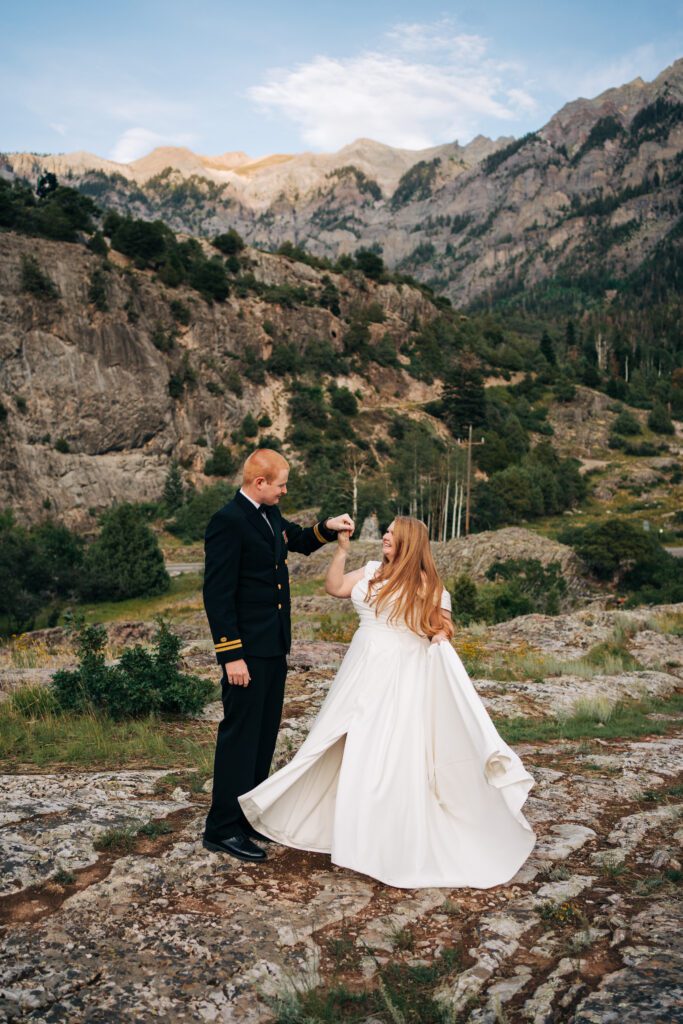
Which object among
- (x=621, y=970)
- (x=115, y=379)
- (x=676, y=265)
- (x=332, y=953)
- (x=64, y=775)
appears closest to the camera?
(x=621, y=970)

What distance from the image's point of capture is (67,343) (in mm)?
52094

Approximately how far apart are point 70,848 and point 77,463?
161 ft

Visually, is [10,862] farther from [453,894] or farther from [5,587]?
[5,587]

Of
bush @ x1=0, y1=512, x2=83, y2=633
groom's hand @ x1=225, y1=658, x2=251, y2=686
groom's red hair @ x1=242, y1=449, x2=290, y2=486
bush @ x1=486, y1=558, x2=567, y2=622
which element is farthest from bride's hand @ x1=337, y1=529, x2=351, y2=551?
bush @ x1=0, y1=512, x2=83, y2=633

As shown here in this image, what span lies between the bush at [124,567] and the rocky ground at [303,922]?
96.5 ft

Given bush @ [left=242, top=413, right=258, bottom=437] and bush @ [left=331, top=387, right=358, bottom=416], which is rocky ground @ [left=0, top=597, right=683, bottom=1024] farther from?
bush @ [left=331, top=387, right=358, bottom=416]

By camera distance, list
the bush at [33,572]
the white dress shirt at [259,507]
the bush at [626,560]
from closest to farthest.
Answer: the white dress shirt at [259,507]
the bush at [626,560]
the bush at [33,572]

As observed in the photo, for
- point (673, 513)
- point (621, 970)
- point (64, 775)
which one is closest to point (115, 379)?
point (673, 513)

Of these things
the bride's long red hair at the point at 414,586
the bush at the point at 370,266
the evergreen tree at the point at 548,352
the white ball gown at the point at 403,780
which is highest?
the bush at the point at 370,266

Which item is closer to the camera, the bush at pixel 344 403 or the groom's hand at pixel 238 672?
the groom's hand at pixel 238 672

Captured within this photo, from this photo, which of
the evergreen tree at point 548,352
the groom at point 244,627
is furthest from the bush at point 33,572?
the evergreen tree at point 548,352

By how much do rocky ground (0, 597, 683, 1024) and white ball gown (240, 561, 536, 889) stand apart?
Answer: 6.9 inches

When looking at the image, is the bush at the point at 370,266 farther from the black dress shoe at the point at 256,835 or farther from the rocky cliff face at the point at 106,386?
the black dress shoe at the point at 256,835

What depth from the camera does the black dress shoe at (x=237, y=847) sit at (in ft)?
15.3
